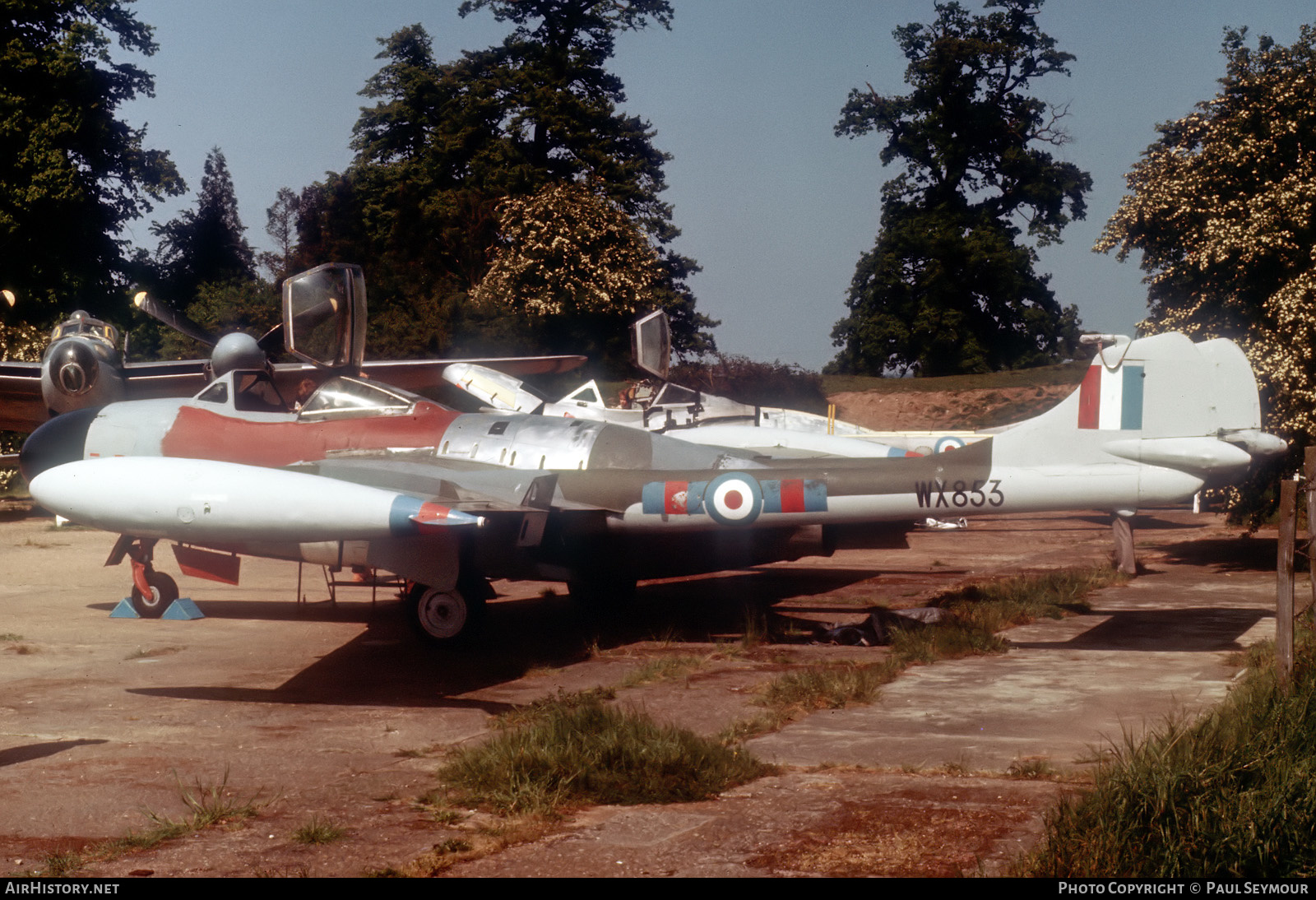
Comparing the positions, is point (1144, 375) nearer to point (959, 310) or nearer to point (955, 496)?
point (955, 496)

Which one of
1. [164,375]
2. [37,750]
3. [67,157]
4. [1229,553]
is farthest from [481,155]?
[37,750]

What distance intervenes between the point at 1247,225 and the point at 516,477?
1003 centimetres

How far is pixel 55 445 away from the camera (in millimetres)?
13258

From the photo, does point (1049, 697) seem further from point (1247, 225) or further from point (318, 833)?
point (1247, 225)

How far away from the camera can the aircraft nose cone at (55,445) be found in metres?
13.2

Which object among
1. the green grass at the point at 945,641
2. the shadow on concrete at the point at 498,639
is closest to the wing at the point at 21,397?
the shadow on concrete at the point at 498,639

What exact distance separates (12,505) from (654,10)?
144 feet

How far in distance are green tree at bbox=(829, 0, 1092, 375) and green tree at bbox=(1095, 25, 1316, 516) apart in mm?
38518

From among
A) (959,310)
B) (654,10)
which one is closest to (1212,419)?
(959,310)

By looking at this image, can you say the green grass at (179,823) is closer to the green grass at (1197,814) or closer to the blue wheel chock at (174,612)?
the green grass at (1197,814)

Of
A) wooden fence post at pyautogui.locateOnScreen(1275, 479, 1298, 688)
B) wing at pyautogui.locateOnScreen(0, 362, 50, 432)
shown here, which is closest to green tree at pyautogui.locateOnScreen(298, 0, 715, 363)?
wing at pyautogui.locateOnScreen(0, 362, 50, 432)

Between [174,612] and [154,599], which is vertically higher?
[154,599]

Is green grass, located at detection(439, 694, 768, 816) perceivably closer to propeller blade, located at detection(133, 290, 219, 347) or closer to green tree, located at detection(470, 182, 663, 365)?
propeller blade, located at detection(133, 290, 219, 347)

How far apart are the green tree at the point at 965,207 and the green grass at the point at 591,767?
167ft
